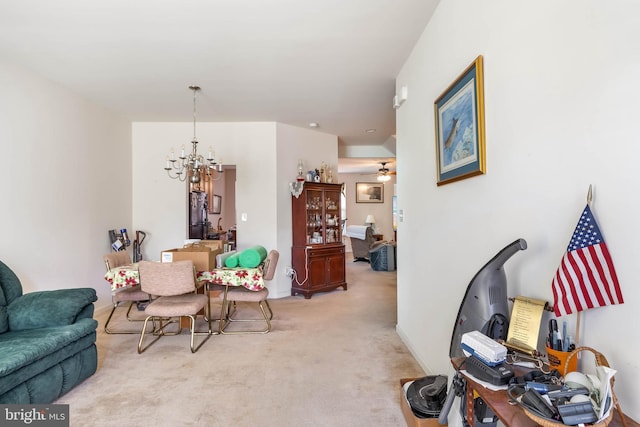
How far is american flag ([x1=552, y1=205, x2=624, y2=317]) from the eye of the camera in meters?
0.98

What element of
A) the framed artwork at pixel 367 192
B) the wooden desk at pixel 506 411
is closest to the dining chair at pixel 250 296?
the wooden desk at pixel 506 411

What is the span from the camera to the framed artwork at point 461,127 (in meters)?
1.73

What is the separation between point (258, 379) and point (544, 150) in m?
2.37

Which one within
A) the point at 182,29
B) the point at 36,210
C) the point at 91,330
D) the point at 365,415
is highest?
the point at 182,29

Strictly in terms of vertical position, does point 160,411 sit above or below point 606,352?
below

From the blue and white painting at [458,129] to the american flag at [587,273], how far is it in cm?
83

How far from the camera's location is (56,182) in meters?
3.67

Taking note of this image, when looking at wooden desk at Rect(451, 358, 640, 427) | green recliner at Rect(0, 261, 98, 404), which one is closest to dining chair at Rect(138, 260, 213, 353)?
green recliner at Rect(0, 261, 98, 404)

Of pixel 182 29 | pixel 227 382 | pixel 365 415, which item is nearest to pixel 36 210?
pixel 182 29

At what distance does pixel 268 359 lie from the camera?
115 inches

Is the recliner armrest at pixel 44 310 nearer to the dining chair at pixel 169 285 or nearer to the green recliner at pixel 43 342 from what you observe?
the green recliner at pixel 43 342

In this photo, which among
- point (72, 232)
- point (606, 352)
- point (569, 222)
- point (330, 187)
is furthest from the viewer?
point (330, 187)

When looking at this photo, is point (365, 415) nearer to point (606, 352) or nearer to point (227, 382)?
point (227, 382)

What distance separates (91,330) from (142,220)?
9.38 feet
